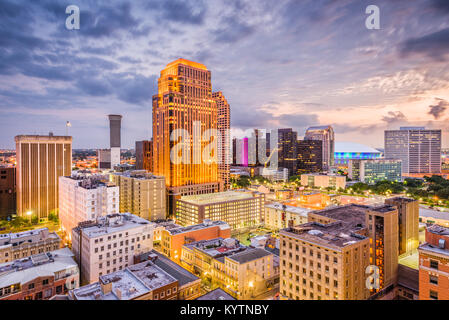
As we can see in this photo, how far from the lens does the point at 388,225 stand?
2039 centimetres

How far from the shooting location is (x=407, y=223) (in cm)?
2319

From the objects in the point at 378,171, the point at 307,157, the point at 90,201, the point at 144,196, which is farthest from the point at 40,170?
the point at 378,171

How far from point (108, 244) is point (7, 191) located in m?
30.1

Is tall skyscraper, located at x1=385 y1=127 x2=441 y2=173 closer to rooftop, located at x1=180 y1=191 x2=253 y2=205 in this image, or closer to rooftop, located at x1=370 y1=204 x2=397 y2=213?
rooftop, located at x1=180 y1=191 x2=253 y2=205

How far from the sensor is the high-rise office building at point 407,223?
23047mm

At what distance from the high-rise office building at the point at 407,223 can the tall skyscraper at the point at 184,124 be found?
33.1 meters

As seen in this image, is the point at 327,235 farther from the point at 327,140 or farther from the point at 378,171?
the point at 327,140

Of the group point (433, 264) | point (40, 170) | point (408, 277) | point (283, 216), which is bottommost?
point (408, 277)

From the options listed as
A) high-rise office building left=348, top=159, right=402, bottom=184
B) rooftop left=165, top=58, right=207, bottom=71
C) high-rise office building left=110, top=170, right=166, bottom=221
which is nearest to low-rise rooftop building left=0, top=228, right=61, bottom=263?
high-rise office building left=110, top=170, right=166, bottom=221

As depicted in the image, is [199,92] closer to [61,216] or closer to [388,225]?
[61,216]

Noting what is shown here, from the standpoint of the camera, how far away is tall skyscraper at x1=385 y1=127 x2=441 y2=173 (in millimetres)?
85938

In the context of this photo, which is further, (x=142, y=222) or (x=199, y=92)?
(x=199, y=92)

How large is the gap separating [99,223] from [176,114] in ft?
92.8
